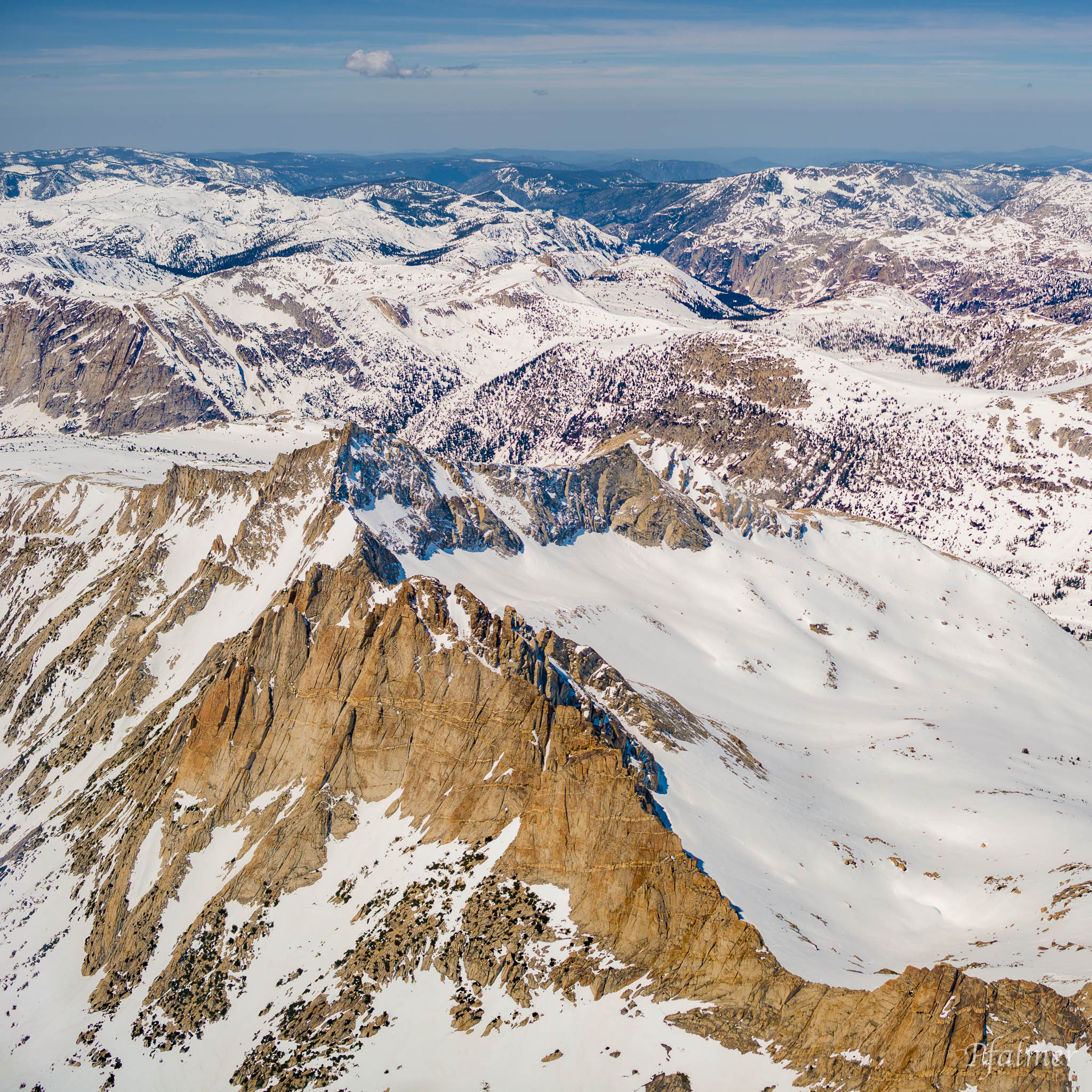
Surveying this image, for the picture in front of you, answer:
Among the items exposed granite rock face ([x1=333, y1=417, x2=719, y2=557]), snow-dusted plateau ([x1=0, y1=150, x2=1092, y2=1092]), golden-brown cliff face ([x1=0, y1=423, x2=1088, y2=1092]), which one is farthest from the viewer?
exposed granite rock face ([x1=333, y1=417, x2=719, y2=557])

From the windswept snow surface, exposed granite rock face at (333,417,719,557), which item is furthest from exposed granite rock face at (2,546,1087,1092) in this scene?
exposed granite rock face at (333,417,719,557)

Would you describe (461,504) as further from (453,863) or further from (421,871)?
(453,863)

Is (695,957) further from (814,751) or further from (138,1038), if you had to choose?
(814,751)

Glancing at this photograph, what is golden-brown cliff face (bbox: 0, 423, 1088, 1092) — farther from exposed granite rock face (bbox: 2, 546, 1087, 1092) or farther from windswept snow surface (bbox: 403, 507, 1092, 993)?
windswept snow surface (bbox: 403, 507, 1092, 993)

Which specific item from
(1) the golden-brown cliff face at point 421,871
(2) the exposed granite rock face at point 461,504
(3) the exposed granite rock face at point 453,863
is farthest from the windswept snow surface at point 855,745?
(1) the golden-brown cliff face at point 421,871

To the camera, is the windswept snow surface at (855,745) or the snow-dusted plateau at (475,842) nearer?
the snow-dusted plateau at (475,842)

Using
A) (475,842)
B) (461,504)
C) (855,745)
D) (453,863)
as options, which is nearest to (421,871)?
(453,863)

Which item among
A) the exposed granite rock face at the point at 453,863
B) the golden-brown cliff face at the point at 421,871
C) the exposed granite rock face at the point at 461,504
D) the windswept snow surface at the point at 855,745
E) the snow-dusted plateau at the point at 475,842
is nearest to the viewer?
the exposed granite rock face at the point at 453,863

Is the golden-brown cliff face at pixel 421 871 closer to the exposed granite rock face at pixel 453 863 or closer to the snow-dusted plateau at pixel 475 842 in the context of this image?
the exposed granite rock face at pixel 453 863

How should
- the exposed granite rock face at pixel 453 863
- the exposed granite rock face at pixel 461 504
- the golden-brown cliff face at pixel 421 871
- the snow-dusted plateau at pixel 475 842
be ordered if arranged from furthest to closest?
1. the exposed granite rock face at pixel 461 504
2. the snow-dusted plateau at pixel 475 842
3. the golden-brown cliff face at pixel 421 871
4. the exposed granite rock face at pixel 453 863
